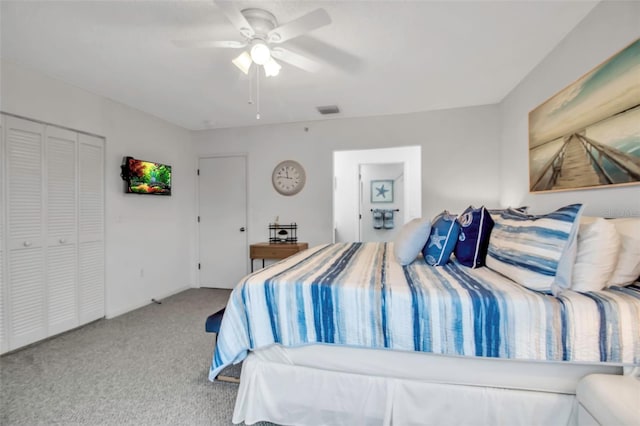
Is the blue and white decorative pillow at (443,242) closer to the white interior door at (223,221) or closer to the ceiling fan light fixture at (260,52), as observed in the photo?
the ceiling fan light fixture at (260,52)

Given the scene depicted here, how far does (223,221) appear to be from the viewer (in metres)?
4.20

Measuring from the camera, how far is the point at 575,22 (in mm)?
1839

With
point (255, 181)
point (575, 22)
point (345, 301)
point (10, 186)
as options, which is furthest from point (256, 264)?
point (575, 22)

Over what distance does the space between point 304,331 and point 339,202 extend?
435cm

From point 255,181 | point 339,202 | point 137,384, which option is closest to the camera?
point 137,384

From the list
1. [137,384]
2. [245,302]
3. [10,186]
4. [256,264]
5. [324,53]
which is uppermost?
[324,53]

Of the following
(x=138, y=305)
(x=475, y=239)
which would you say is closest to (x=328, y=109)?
(x=475, y=239)

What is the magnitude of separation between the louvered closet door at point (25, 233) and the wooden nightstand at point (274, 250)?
2059 mm

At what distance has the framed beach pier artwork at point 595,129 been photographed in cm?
143

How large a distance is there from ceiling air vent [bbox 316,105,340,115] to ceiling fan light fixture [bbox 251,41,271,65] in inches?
65.8

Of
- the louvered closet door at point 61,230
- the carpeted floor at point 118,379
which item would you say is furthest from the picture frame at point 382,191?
the louvered closet door at point 61,230

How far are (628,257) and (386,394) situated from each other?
130 cm

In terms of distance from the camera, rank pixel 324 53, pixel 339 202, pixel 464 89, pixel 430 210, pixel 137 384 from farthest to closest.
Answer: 1. pixel 339 202
2. pixel 430 210
3. pixel 464 89
4. pixel 324 53
5. pixel 137 384

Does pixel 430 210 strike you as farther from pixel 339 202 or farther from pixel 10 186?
pixel 10 186
